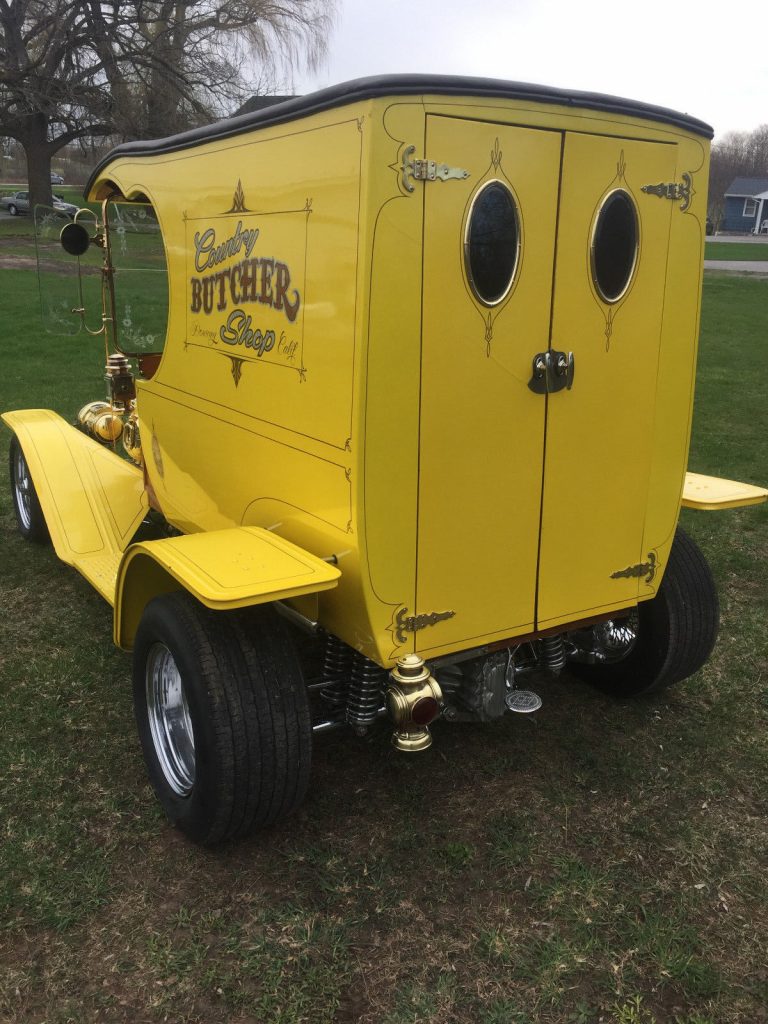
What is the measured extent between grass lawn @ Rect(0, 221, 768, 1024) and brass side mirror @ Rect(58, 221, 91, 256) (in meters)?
2.13

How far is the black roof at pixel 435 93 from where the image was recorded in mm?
2139

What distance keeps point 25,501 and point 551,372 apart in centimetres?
387

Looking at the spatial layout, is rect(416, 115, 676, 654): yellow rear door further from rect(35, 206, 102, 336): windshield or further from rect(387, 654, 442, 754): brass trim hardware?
→ rect(35, 206, 102, 336): windshield

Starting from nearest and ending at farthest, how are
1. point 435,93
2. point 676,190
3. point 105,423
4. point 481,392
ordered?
point 435,93, point 481,392, point 676,190, point 105,423

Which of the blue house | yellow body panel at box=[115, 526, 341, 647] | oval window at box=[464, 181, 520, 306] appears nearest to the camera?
yellow body panel at box=[115, 526, 341, 647]

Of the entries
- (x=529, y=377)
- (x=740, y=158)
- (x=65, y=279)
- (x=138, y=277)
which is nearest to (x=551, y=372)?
(x=529, y=377)

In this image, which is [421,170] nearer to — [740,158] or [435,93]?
[435,93]

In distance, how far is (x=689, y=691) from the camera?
380cm

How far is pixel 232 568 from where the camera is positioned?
7.91 ft

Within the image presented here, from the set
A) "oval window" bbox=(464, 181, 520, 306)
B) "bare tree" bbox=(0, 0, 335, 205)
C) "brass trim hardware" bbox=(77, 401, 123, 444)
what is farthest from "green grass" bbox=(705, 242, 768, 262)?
"oval window" bbox=(464, 181, 520, 306)

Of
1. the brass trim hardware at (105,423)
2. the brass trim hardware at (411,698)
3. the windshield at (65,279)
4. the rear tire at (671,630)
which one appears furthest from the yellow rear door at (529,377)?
the brass trim hardware at (105,423)

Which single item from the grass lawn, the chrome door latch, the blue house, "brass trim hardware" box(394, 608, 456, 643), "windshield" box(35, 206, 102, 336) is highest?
the blue house

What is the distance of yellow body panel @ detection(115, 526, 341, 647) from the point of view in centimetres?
225

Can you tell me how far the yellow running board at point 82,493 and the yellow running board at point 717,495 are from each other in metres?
2.68
